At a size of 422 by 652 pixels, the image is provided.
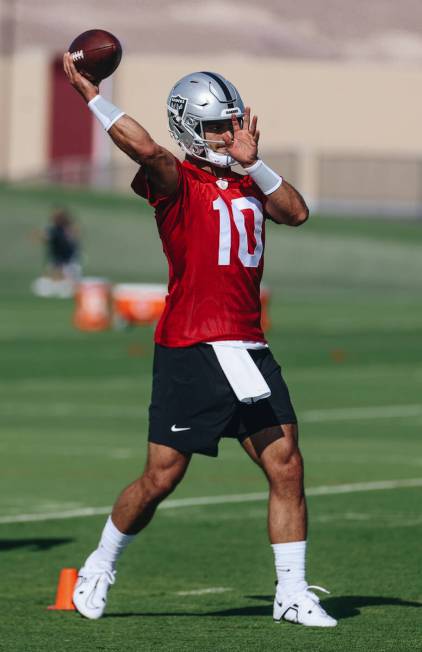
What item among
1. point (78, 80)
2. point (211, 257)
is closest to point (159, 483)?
point (211, 257)

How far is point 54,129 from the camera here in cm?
7419

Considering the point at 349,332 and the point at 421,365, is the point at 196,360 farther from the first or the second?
the point at 349,332

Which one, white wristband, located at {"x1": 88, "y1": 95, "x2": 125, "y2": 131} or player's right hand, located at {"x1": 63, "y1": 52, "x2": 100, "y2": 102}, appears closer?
white wristband, located at {"x1": 88, "y1": 95, "x2": 125, "y2": 131}

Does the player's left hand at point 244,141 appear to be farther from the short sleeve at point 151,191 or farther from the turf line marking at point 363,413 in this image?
the turf line marking at point 363,413

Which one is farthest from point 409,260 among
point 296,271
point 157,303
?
point 157,303

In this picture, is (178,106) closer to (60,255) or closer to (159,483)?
(159,483)

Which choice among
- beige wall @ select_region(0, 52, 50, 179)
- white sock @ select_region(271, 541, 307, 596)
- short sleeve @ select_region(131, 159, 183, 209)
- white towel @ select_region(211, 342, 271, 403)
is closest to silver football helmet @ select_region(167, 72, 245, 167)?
short sleeve @ select_region(131, 159, 183, 209)

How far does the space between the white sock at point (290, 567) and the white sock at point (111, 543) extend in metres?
0.71

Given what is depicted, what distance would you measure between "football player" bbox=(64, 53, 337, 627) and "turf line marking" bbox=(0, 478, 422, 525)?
4.29m

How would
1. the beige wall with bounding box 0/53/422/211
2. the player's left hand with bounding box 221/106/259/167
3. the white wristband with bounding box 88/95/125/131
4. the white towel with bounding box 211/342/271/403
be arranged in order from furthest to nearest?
1. the beige wall with bounding box 0/53/422/211
2. the white towel with bounding box 211/342/271/403
3. the player's left hand with bounding box 221/106/259/167
4. the white wristband with bounding box 88/95/125/131

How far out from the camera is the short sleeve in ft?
26.7

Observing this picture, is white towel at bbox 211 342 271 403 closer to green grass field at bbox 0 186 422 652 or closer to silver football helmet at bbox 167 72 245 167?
silver football helmet at bbox 167 72 245 167

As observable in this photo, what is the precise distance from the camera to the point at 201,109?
8.34 metres

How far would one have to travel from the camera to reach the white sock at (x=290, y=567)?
8.30 m
